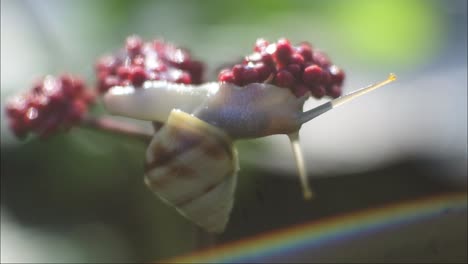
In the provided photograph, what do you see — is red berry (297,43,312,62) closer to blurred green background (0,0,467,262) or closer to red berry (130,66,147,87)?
red berry (130,66,147,87)

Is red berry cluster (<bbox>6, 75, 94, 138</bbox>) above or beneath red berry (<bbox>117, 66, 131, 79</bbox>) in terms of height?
beneath

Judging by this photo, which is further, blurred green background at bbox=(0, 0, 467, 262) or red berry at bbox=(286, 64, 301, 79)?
blurred green background at bbox=(0, 0, 467, 262)

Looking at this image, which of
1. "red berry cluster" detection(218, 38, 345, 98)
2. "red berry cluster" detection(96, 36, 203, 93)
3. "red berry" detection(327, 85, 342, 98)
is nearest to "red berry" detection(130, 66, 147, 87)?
"red berry cluster" detection(96, 36, 203, 93)

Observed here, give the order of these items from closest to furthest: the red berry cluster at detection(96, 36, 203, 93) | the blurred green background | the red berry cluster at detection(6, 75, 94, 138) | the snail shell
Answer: the snail shell
the red berry cluster at detection(96, 36, 203, 93)
the red berry cluster at detection(6, 75, 94, 138)
the blurred green background

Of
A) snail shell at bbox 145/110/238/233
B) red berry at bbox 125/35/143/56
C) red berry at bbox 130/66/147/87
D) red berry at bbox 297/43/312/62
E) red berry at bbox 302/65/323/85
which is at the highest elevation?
red berry at bbox 297/43/312/62

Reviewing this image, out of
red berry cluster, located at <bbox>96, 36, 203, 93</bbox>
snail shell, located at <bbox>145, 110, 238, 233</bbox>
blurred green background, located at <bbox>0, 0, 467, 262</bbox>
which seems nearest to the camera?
snail shell, located at <bbox>145, 110, 238, 233</bbox>

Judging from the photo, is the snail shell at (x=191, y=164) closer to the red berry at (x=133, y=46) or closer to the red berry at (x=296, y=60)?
the red berry at (x=296, y=60)

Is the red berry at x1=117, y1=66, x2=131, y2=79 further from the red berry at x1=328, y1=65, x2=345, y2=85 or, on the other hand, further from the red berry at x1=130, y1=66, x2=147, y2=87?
the red berry at x1=328, y1=65, x2=345, y2=85
